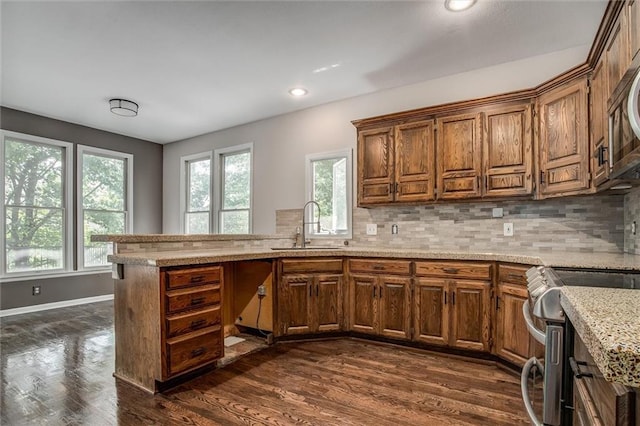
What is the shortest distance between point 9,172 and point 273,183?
3508 millimetres

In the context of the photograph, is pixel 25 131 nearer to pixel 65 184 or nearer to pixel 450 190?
pixel 65 184

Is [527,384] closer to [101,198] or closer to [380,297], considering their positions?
[380,297]

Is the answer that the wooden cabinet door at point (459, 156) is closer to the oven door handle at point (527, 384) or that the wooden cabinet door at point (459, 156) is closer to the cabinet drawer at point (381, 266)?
the cabinet drawer at point (381, 266)

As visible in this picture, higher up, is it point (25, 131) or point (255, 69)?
point (255, 69)

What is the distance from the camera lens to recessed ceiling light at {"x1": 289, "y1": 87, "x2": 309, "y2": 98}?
405 centimetres

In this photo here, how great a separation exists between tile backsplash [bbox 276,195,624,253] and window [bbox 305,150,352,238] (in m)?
0.20

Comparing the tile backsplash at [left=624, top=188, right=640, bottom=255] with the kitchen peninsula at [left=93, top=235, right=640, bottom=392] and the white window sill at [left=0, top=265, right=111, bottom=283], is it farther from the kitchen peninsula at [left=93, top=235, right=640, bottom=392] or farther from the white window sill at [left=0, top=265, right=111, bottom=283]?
the white window sill at [left=0, top=265, right=111, bottom=283]

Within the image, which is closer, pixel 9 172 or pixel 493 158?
pixel 493 158

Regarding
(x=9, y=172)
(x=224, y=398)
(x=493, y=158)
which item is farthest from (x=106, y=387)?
(x=9, y=172)

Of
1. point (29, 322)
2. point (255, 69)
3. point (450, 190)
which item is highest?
point (255, 69)

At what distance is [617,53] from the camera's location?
1.96 m

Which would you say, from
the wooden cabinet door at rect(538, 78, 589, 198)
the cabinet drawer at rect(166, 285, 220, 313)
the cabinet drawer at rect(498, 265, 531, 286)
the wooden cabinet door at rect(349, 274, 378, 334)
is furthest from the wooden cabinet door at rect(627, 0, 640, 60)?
the cabinet drawer at rect(166, 285, 220, 313)

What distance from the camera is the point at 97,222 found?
555 cm

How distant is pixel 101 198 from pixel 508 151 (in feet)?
19.2
